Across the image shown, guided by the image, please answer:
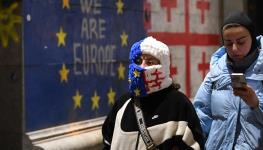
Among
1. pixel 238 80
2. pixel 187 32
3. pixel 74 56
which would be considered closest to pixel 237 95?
pixel 238 80

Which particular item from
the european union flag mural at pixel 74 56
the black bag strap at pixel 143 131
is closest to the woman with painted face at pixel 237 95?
the black bag strap at pixel 143 131

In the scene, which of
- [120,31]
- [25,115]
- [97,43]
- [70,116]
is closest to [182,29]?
[120,31]

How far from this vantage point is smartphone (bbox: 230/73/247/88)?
109 inches

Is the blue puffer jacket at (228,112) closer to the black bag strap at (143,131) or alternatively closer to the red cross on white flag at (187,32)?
the black bag strap at (143,131)

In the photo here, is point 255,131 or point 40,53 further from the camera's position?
point 40,53

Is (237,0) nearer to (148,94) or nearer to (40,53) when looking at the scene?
(40,53)

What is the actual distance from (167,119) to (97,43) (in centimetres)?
346

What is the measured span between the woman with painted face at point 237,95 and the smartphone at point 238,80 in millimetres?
63

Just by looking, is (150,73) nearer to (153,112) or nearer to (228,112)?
(153,112)

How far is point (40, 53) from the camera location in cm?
520

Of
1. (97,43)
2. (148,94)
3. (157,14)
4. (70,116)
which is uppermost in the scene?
(157,14)

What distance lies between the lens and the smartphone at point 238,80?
2.77m

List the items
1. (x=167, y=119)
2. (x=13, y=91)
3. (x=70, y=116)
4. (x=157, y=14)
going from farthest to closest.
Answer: (x=157, y=14) < (x=70, y=116) < (x=13, y=91) < (x=167, y=119)

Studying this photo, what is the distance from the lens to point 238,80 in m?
2.78
